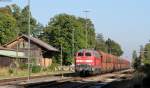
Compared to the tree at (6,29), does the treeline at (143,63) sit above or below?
below

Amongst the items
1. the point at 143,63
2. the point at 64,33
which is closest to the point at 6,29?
the point at 64,33

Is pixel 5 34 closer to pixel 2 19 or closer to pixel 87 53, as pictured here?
pixel 2 19

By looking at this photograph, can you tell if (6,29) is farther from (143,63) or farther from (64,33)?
(143,63)

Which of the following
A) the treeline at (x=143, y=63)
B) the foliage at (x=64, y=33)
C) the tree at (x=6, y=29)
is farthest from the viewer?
the tree at (x=6, y=29)

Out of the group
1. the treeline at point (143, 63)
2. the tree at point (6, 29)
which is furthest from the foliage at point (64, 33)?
the treeline at point (143, 63)

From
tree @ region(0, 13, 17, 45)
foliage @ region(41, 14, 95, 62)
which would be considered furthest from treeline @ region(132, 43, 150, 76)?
tree @ region(0, 13, 17, 45)

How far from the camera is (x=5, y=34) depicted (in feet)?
364

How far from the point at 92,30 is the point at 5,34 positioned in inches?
2532

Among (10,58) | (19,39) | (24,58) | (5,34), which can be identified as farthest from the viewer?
(5,34)

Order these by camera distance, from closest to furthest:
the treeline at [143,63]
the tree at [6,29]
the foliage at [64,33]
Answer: the treeline at [143,63]
the foliage at [64,33]
the tree at [6,29]

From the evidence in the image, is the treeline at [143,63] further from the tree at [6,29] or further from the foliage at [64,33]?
the tree at [6,29]

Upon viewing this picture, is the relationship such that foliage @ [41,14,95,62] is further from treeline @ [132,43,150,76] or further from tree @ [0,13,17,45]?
treeline @ [132,43,150,76]

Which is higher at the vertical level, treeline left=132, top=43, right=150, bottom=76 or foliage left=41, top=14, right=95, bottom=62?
foliage left=41, top=14, right=95, bottom=62

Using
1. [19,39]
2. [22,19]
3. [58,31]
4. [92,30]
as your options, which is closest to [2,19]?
[58,31]
